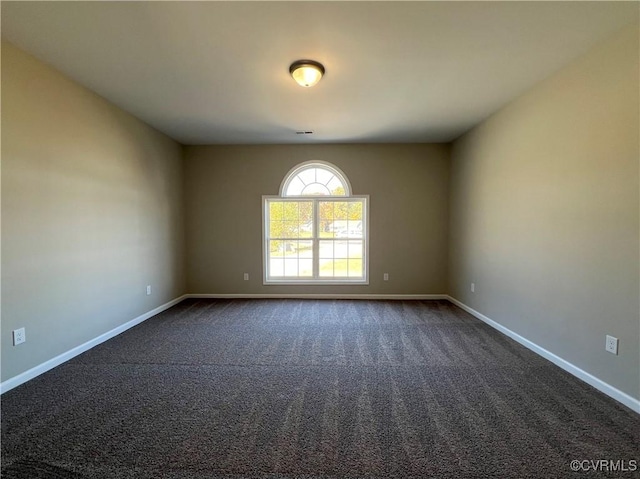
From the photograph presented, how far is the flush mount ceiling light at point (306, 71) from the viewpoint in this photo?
2.32 m

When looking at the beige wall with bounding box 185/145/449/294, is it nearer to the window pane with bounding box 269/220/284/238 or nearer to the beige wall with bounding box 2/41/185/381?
the window pane with bounding box 269/220/284/238

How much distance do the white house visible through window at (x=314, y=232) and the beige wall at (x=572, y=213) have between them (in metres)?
2.00

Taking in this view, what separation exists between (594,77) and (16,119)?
4.41m

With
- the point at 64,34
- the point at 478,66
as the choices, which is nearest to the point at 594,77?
the point at 478,66

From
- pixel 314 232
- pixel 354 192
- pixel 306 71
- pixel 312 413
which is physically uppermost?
pixel 306 71

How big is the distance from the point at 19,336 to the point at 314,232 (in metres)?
3.63

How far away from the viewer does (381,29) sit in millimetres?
1959

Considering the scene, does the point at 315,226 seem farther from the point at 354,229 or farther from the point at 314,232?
the point at 354,229

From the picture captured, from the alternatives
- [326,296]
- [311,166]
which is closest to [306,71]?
[311,166]

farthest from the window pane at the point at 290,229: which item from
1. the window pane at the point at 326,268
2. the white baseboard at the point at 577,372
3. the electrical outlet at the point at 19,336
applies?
the electrical outlet at the point at 19,336

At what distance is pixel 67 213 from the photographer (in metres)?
2.60

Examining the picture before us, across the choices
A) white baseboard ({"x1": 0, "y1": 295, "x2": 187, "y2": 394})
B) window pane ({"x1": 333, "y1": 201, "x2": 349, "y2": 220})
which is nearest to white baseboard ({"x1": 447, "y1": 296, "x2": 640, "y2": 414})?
window pane ({"x1": 333, "y1": 201, "x2": 349, "y2": 220})

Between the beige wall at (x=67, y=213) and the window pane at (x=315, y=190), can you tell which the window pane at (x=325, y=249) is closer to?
the window pane at (x=315, y=190)

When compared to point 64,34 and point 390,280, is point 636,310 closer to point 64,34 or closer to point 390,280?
point 390,280
